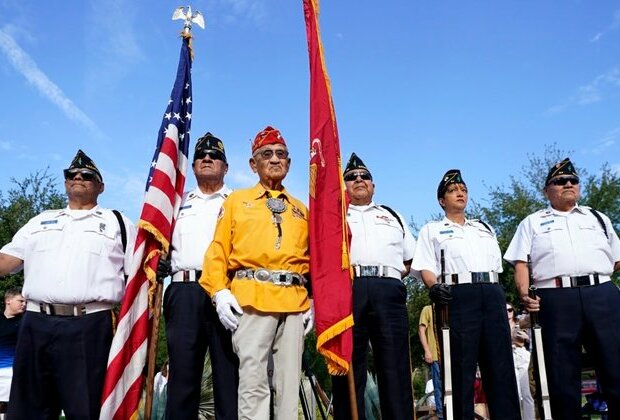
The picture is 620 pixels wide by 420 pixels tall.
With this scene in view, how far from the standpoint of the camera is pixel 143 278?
4875mm

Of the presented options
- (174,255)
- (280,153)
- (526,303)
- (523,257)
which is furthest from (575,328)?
(174,255)

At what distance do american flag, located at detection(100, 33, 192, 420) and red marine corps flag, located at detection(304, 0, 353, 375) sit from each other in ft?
4.50

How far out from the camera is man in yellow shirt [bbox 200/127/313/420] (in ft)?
12.2

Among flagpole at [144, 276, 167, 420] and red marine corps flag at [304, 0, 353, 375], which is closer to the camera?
red marine corps flag at [304, 0, 353, 375]

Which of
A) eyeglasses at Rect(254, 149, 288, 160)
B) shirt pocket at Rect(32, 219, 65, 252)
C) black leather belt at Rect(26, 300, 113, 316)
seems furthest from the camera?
shirt pocket at Rect(32, 219, 65, 252)

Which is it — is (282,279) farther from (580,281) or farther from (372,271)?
(580,281)

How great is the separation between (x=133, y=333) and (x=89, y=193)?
4.05ft

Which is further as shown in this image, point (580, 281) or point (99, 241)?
point (580, 281)

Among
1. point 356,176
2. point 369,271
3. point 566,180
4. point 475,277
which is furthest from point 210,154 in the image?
point 566,180

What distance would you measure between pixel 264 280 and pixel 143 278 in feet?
4.79

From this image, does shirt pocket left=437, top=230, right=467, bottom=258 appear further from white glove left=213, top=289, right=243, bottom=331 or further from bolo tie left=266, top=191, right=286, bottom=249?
white glove left=213, top=289, right=243, bottom=331

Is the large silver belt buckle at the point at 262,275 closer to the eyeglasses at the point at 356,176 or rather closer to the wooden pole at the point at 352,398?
the wooden pole at the point at 352,398

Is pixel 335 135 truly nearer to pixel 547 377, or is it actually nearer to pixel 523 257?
pixel 523 257

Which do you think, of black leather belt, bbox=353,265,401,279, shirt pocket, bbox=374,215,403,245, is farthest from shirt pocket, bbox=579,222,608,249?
black leather belt, bbox=353,265,401,279
